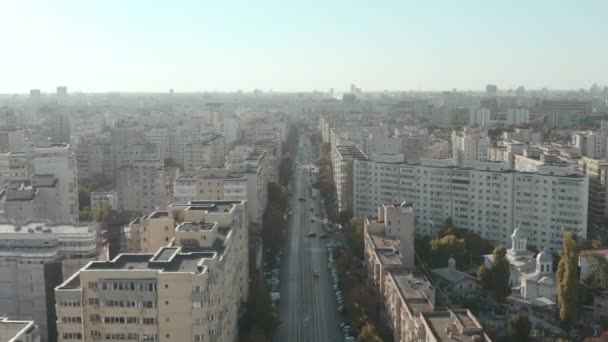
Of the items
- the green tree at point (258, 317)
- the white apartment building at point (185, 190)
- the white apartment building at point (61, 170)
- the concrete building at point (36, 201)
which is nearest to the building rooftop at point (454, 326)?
the green tree at point (258, 317)

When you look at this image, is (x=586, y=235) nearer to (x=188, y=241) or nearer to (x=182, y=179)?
(x=182, y=179)

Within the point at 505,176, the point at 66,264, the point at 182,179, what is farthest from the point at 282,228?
the point at 66,264

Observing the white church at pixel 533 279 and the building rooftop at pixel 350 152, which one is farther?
the building rooftop at pixel 350 152

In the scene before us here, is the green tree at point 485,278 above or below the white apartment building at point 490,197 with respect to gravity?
below

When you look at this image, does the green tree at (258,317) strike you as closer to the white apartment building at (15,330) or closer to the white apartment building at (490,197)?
the white apartment building at (15,330)

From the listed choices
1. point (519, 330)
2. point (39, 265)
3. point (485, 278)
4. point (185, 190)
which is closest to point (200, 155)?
point (185, 190)

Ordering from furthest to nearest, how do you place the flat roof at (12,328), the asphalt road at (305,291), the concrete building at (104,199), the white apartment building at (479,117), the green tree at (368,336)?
the white apartment building at (479,117) → the concrete building at (104,199) → the asphalt road at (305,291) → the green tree at (368,336) → the flat roof at (12,328)

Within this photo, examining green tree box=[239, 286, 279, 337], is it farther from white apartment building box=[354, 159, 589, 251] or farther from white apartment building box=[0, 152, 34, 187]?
white apartment building box=[0, 152, 34, 187]
